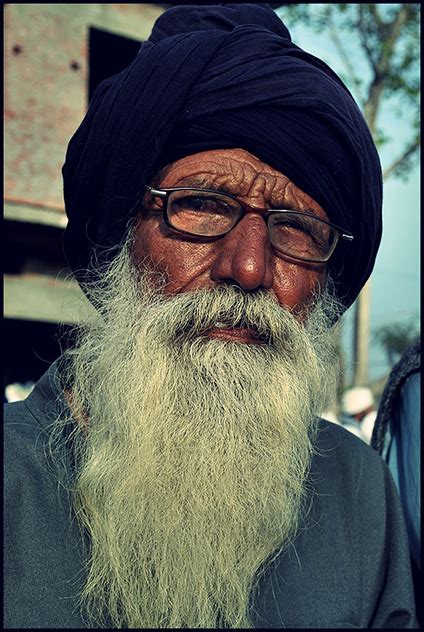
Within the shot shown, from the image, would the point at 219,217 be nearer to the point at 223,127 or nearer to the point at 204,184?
the point at 204,184

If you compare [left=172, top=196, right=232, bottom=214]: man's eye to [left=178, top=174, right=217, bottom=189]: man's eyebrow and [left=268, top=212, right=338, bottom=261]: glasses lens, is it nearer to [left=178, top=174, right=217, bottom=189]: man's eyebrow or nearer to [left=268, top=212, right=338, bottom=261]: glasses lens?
[left=178, top=174, right=217, bottom=189]: man's eyebrow

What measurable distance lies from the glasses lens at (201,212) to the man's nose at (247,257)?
1.6 inches

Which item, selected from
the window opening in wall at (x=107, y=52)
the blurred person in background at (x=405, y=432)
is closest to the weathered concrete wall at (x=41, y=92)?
the window opening in wall at (x=107, y=52)

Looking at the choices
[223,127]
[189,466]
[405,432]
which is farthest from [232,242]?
[405,432]

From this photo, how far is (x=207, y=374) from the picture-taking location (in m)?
1.94

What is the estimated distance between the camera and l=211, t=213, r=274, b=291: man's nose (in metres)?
1.96

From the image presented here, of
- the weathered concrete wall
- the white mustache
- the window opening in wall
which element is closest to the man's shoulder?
the white mustache

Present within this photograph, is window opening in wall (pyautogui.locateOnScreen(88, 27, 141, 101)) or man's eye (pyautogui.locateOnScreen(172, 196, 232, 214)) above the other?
man's eye (pyautogui.locateOnScreen(172, 196, 232, 214))

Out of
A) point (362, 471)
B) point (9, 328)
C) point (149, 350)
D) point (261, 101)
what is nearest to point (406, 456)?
point (362, 471)

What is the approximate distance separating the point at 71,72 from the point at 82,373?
10.3m

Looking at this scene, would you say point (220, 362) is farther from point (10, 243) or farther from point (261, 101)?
point (10, 243)

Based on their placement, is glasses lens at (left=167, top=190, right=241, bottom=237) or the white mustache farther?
glasses lens at (left=167, top=190, right=241, bottom=237)

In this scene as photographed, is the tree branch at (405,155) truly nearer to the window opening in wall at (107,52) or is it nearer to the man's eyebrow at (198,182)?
the window opening in wall at (107,52)

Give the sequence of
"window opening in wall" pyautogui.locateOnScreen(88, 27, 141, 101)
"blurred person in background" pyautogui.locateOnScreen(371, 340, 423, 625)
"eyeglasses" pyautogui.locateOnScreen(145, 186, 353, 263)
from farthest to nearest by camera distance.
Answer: "window opening in wall" pyautogui.locateOnScreen(88, 27, 141, 101)
"blurred person in background" pyautogui.locateOnScreen(371, 340, 423, 625)
"eyeglasses" pyautogui.locateOnScreen(145, 186, 353, 263)
